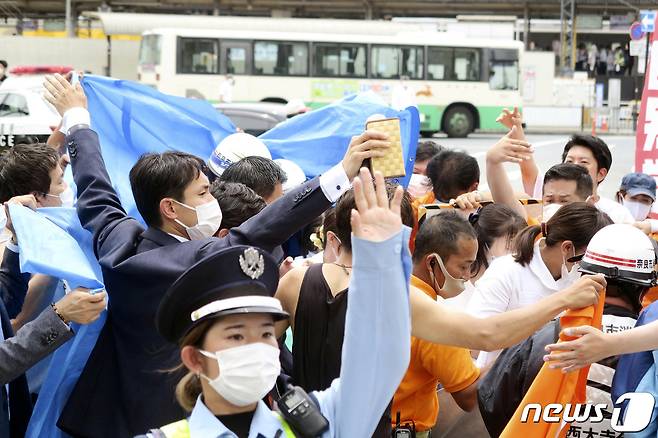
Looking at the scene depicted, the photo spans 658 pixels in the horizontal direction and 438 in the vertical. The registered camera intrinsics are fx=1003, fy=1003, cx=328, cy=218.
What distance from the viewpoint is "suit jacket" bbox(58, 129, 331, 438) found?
11.0 feet

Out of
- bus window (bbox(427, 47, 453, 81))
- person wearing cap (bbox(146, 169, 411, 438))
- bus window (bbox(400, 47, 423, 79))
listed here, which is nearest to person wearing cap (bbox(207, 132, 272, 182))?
person wearing cap (bbox(146, 169, 411, 438))

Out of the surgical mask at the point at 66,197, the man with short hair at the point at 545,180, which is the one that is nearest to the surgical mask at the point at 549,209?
the man with short hair at the point at 545,180

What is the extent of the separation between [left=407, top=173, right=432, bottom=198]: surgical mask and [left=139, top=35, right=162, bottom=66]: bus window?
74.3 ft

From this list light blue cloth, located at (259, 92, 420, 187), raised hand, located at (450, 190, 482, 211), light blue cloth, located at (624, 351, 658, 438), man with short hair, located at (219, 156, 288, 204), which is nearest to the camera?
light blue cloth, located at (624, 351, 658, 438)

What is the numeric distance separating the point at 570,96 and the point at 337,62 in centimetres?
1138

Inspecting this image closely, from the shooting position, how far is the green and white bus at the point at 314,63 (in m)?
28.6

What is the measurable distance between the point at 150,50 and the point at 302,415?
27.8 m

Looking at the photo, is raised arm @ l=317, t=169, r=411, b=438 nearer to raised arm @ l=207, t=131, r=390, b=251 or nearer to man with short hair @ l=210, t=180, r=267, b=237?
raised arm @ l=207, t=131, r=390, b=251

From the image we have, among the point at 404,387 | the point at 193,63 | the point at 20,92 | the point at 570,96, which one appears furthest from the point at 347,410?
the point at 570,96

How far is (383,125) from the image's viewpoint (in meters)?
3.07

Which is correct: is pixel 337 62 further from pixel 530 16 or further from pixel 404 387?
pixel 404 387

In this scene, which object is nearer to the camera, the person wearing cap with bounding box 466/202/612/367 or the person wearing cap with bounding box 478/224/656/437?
the person wearing cap with bounding box 478/224/656/437

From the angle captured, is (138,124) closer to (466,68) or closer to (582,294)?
(582,294)

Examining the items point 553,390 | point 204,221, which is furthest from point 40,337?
point 553,390
